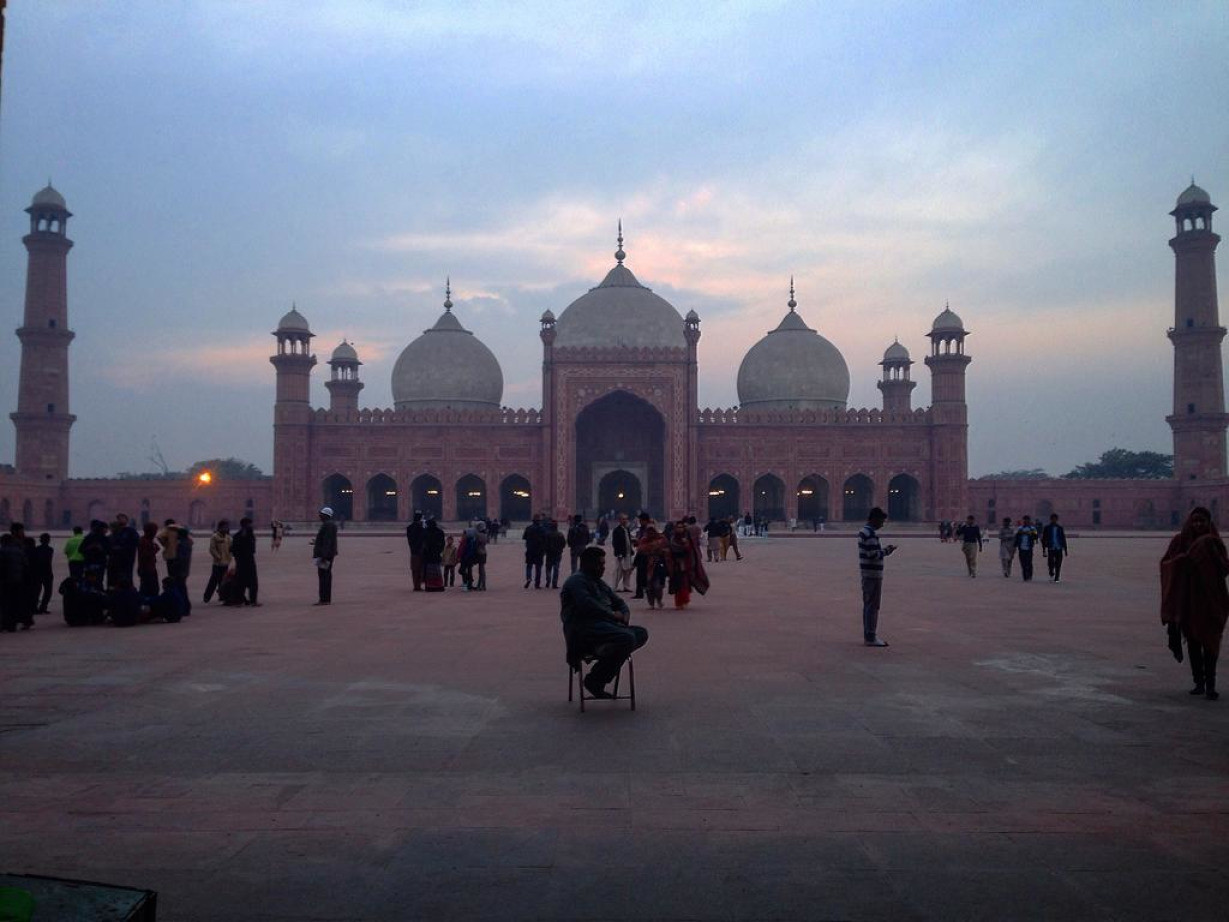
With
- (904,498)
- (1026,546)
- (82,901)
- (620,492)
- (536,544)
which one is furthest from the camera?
(904,498)

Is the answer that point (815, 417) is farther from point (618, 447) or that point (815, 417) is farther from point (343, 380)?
point (343, 380)

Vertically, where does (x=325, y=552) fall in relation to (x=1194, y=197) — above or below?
below

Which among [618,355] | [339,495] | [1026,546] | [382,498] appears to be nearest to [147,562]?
[1026,546]

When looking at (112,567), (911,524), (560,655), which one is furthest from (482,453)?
(560,655)

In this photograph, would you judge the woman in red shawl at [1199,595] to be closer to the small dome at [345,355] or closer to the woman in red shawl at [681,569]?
the woman in red shawl at [681,569]

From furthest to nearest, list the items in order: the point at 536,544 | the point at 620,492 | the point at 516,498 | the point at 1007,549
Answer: the point at 620,492 → the point at 516,498 → the point at 1007,549 → the point at 536,544

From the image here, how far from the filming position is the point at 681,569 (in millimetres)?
10086

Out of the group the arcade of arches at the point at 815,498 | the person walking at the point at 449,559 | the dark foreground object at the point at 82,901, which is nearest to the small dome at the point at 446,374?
the arcade of arches at the point at 815,498

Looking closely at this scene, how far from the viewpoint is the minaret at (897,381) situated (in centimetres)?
4772

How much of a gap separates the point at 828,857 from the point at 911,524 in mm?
38277

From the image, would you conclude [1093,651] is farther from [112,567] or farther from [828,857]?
[112,567]

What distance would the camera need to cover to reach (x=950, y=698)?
5.47 m

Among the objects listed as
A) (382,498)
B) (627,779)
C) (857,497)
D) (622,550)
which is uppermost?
(857,497)

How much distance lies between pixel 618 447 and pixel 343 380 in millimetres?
14948
